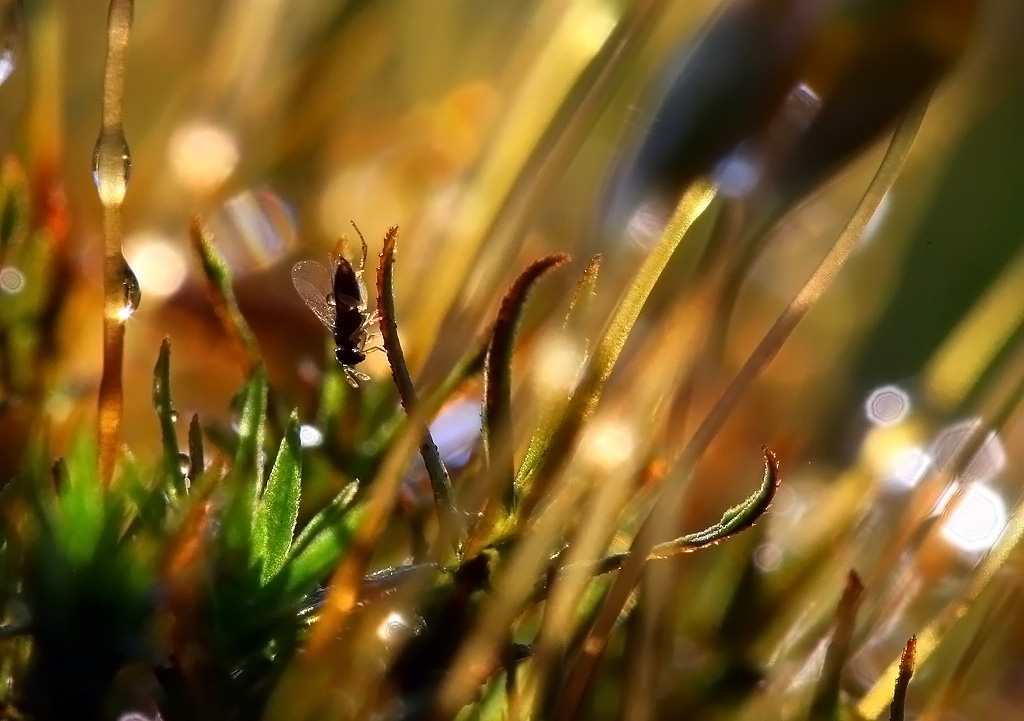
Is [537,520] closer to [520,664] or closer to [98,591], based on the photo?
[520,664]

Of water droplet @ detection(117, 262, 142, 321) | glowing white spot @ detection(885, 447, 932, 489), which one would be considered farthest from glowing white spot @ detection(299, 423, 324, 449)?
glowing white spot @ detection(885, 447, 932, 489)

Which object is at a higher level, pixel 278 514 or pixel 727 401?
pixel 727 401

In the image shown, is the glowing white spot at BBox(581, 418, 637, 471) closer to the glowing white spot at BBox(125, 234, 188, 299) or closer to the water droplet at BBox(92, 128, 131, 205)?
the water droplet at BBox(92, 128, 131, 205)

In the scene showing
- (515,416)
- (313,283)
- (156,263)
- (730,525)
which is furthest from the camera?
(156,263)

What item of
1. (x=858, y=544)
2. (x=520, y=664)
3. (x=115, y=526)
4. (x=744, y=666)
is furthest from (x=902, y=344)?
(x=115, y=526)

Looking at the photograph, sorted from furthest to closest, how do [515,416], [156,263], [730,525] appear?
[156,263], [515,416], [730,525]

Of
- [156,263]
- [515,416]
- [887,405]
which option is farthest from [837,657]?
[156,263]

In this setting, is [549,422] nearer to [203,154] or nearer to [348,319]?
[348,319]
